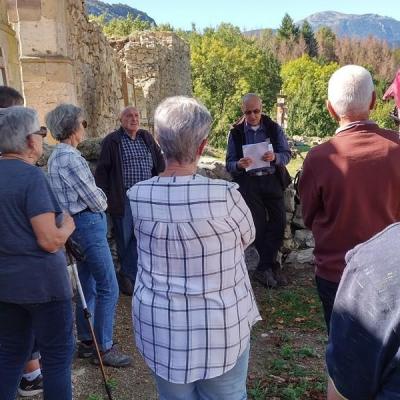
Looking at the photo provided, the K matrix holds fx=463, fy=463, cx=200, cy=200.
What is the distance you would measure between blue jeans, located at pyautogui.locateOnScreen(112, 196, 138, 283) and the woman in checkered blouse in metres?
2.38

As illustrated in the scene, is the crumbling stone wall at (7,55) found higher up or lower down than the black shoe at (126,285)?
higher up

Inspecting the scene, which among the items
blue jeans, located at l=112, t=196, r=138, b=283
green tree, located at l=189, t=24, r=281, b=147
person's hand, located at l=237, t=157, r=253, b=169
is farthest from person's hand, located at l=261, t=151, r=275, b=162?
green tree, located at l=189, t=24, r=281, b=147

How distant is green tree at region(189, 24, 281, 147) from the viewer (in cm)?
3316

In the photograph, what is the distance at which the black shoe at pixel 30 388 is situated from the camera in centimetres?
271

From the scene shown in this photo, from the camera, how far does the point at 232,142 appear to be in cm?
448

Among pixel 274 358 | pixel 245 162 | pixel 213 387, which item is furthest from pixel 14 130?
pixel 245 162

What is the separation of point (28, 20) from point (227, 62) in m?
32.9

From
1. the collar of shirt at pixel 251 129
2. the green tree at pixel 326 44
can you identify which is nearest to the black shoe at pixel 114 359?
the collar of shirt at pixel 251 129

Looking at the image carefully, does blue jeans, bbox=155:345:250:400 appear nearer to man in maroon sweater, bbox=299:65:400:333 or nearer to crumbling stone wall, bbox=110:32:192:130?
man in maroon sweater, bbox=299:65:400:333

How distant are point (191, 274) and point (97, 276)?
1375 mm

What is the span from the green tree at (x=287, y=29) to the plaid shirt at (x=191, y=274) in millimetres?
72669

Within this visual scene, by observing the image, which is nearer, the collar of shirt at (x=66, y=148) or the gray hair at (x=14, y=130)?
the gray hair at (x=14, y=130)

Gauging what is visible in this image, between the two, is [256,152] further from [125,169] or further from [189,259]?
[189,259]

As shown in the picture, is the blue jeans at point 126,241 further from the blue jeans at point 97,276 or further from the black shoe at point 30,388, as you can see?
the black shoe at point 30,388
